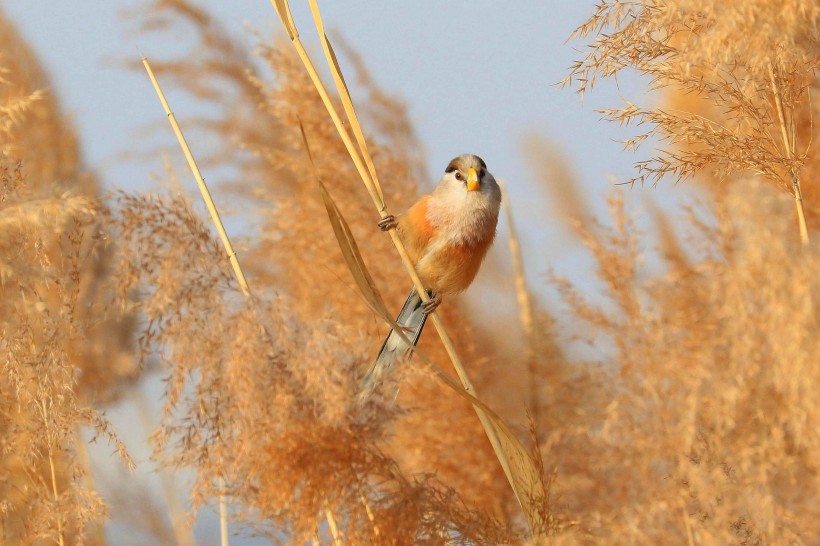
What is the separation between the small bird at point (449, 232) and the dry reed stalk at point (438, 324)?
46cm

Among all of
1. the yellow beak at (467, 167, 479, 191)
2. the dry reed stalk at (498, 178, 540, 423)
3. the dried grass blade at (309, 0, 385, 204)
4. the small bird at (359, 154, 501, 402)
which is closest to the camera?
the dried grass blade at (309, 0, 385, 204)

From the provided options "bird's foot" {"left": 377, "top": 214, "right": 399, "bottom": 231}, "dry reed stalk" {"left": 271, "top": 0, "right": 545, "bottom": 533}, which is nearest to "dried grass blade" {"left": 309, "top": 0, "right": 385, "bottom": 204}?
"dry reed stalk" {"left": 271, "top": 0, "right": 545, "bottom": 533}

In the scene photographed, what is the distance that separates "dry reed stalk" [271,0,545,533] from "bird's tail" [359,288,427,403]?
27cm

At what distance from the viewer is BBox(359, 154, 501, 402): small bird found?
202cm

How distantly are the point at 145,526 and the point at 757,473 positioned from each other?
277 cm

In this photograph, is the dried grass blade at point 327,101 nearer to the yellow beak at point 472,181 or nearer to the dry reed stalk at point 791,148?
the yellow beak at point 472,181

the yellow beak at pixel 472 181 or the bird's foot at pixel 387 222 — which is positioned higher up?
the yellow beak at pixel 472 181

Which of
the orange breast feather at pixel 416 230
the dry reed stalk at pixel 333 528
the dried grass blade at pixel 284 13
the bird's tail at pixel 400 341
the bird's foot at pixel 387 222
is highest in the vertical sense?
the dried grass blade at pixel 284 13

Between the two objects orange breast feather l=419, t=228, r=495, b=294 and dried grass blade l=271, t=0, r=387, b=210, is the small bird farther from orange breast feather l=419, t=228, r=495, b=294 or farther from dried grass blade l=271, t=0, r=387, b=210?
dried grass blade l=271, t=0, r=387, b=210

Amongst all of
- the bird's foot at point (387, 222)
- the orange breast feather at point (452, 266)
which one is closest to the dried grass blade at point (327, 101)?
the bird's foot at point (387, 222)

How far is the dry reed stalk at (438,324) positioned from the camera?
1436 mm

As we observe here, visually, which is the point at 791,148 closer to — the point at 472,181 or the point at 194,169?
the point at 472,181

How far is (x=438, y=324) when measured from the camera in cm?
146

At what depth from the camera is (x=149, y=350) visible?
2299mm
